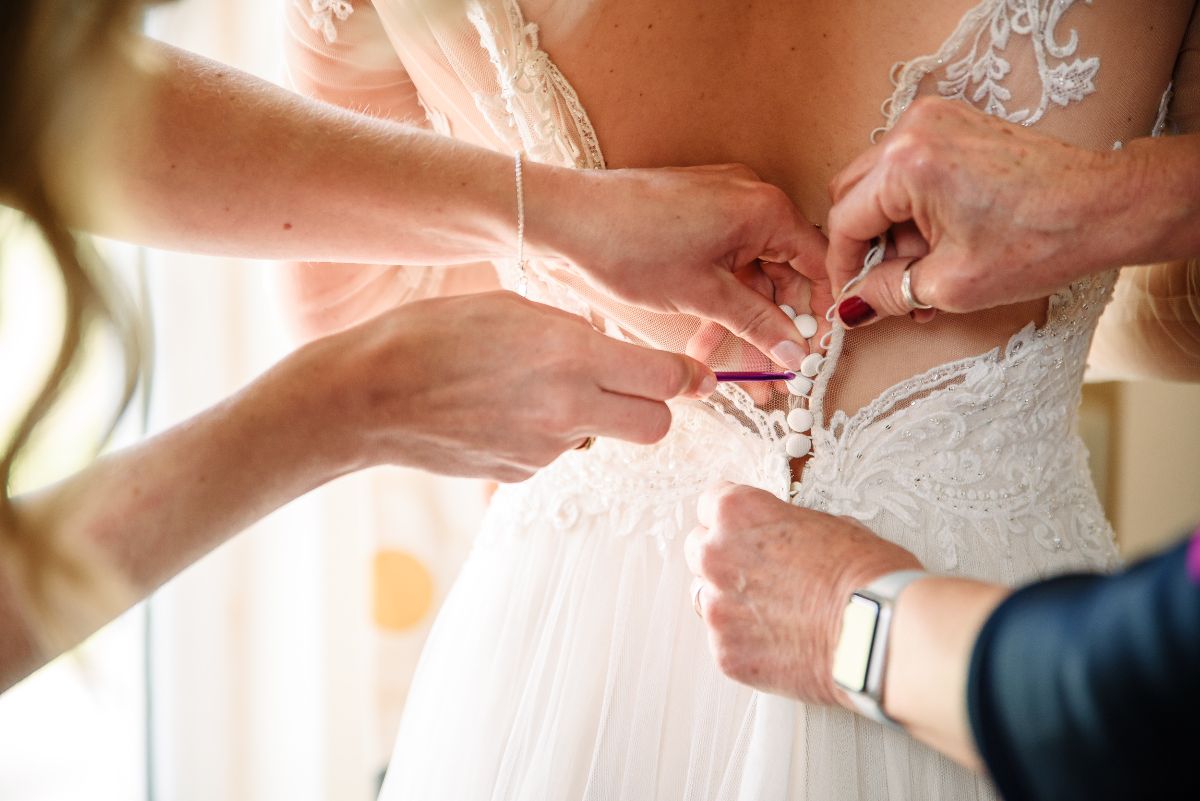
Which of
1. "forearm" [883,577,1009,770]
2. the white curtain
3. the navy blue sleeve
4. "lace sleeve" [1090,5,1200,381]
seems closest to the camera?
the navy blue sleeve

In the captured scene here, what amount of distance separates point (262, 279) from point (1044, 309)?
1614 millimetres

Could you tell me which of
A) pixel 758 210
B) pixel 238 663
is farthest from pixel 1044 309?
pixel 238 663

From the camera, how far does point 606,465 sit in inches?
37.4

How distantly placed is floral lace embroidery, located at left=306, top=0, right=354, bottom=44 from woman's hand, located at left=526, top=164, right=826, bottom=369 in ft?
1.14

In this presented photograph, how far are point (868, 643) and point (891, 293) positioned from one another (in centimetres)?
31

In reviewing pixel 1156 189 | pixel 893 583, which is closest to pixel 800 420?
pixel 893 583

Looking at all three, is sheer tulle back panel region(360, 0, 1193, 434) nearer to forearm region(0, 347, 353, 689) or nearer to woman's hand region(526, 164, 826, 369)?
woman's hand region(526, 164, 826, 369)

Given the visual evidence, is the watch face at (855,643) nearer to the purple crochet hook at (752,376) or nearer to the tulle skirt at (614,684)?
the tulle skirt at (614,684)

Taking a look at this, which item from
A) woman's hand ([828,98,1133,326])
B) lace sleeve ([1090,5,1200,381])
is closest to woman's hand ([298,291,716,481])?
woman's hand ([828,98,1133,326])

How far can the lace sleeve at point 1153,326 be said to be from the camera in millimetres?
1208

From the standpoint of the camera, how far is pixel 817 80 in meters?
0.80

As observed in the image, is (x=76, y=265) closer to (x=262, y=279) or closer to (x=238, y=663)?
(x=262, y=279)

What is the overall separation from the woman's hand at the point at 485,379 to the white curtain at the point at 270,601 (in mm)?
1033

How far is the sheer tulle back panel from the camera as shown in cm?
75
